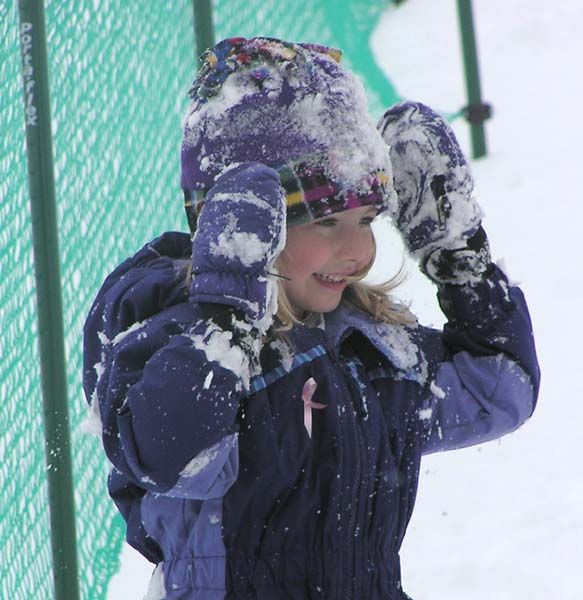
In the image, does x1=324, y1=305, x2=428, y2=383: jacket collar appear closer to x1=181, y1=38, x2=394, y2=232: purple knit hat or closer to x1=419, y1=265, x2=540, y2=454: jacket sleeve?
x1=419, y1=265, x2=540, y2=454: jacket sleeve

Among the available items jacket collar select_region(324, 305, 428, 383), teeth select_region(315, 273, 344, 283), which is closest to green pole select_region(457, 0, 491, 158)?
jacket collar select_region(324, 305, 428, 383)

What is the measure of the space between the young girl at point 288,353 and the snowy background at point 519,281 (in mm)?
1269

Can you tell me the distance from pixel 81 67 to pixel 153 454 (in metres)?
1.82

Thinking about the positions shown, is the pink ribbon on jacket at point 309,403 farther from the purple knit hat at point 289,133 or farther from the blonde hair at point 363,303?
the purple knit hat at point 289,133

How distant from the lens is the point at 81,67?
11.2 ft

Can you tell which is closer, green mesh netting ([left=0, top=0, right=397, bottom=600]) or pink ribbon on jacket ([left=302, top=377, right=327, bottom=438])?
pink ribbon on jacket ([left=302, top=377, right=327, bottom=438])

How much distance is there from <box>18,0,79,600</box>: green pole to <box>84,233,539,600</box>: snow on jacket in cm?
90

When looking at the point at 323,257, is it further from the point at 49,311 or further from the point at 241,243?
the point at 49,311

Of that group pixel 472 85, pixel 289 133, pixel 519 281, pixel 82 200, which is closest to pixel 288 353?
pixel 289 133

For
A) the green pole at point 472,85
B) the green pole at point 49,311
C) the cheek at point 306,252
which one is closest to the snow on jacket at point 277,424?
the cheek at point 306,252

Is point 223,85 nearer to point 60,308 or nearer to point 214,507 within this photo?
point 214,507

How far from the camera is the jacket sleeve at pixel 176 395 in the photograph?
1866 millimetres

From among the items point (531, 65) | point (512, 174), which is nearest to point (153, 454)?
point (512, 174)

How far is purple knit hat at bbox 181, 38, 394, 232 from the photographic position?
207 centimetres
